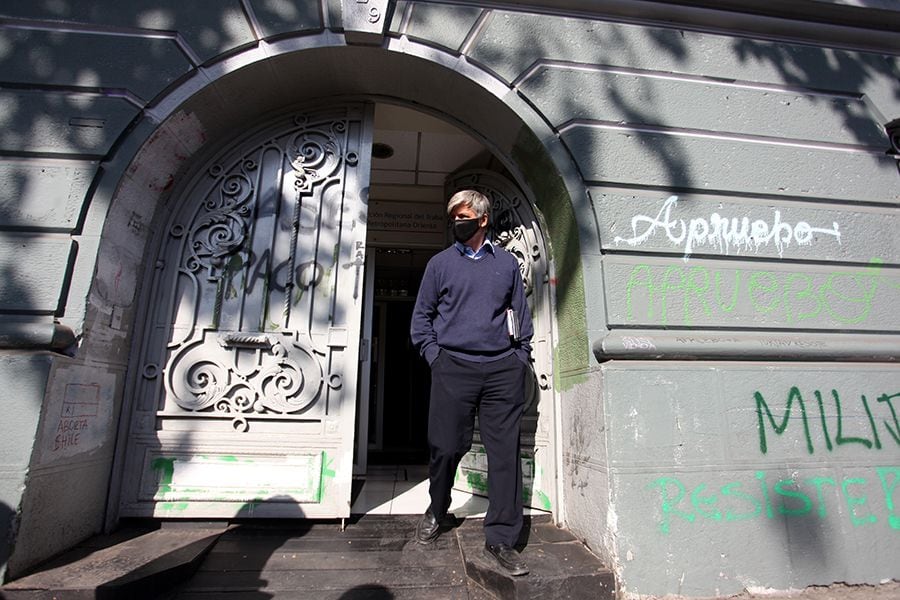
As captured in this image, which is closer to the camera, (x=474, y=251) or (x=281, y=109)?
(x=474, y=251)

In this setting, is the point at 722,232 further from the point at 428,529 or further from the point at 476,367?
the point at 428,529

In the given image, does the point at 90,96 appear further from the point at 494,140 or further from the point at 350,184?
the point at 494,140

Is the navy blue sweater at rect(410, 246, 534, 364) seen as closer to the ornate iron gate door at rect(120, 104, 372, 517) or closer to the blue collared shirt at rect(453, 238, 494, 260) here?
the blue collared shirt at rect(453, 238, 494, 260)

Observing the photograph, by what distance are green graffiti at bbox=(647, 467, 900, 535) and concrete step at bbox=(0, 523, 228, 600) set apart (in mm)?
2432

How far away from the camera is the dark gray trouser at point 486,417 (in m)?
2.42

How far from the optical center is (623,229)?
9.26ft

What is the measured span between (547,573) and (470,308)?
1.36 meters

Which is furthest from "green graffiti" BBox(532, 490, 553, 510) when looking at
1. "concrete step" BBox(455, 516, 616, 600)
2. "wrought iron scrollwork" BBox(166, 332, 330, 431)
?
"wrought iron scrollwork" BBox(166, 332, 330, 431)

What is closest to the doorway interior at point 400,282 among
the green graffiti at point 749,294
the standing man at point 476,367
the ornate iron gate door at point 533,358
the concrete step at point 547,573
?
the ornate iron gate door at point 533,358

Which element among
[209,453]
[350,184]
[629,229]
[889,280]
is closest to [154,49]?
[350,184]

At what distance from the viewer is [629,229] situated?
2826 mm

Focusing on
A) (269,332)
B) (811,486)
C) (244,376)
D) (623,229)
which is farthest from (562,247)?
(244,376)

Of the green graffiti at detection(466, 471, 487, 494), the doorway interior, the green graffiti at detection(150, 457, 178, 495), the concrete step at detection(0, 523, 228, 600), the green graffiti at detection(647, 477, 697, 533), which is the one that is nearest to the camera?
the concrete step at detection(0, 523, 228, 600)

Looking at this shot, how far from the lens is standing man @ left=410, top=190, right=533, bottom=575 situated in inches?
95.1
